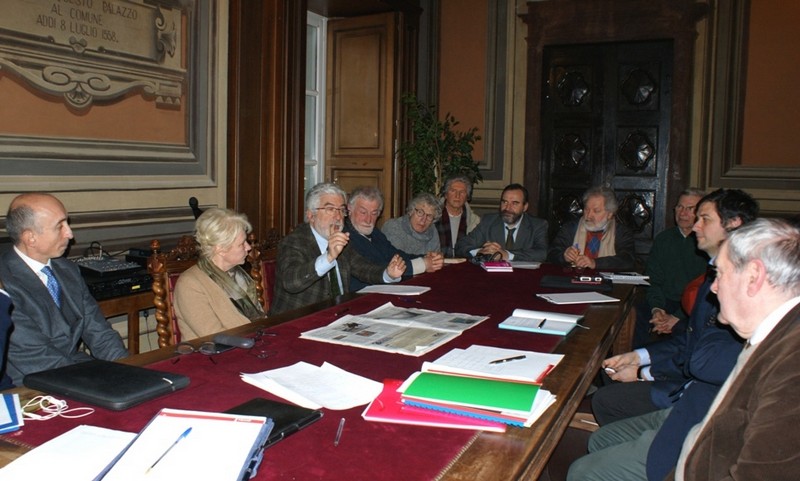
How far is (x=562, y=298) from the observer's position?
9.66 ft

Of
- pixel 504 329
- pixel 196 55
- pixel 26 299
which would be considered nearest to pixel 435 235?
pixel 196 55

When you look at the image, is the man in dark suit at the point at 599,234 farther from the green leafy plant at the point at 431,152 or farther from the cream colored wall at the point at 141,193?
the cream colored wall at the point at 141,193

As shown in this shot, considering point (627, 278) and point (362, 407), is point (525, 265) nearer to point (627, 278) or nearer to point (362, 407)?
point (627, 278)

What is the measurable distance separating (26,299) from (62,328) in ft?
0.58

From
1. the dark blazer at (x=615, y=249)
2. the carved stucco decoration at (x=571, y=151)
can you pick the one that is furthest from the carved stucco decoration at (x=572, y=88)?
the dark blazer at (x=615, y=249)

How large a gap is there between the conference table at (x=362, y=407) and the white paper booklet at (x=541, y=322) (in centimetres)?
3

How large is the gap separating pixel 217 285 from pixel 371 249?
1.38 meters

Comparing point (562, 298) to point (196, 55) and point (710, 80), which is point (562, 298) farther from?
point (710, 80)

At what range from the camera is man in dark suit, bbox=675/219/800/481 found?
1.25 meters

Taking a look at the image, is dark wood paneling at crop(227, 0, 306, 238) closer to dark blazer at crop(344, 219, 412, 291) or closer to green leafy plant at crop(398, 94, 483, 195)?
dark blazer at crop(344, 219, 412, 291)

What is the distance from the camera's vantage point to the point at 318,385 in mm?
1679

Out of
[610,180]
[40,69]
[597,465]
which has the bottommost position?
[597,465]

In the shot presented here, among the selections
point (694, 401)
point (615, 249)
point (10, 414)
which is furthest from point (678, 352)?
point (10, 414)

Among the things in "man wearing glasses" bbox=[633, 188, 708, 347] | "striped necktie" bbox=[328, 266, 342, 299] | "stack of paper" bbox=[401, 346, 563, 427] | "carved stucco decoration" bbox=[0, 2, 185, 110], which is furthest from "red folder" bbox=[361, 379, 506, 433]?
"man wearing glasses" bbox=[633, 188, 708, 347]
